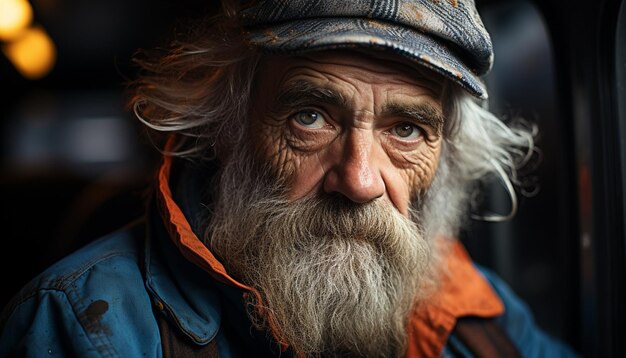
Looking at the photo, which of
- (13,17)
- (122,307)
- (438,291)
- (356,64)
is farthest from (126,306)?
(13,17)

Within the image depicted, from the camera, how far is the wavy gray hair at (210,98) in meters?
1.71

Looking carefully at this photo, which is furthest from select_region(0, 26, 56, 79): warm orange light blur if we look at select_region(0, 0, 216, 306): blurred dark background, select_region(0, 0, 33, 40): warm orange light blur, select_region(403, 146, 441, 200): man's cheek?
select_region(403, 146, 441, 200): man's cheek

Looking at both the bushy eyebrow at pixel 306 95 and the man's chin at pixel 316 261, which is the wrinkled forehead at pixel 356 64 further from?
the man's chin at pixel 316 261

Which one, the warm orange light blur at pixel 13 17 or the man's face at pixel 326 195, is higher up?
the warm orange light blur at pixel 13 17

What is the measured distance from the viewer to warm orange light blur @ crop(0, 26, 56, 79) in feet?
15.2

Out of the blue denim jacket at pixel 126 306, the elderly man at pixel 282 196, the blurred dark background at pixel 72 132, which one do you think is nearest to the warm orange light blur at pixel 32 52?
the blurred dark background at pixel 72 132

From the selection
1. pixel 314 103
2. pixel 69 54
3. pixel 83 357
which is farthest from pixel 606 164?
pixel 69 54

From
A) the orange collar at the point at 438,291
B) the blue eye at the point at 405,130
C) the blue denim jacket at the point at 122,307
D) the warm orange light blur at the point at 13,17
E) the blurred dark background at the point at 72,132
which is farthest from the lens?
the warm orange light blur at the point at 13,17

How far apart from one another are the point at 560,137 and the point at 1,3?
111 inches

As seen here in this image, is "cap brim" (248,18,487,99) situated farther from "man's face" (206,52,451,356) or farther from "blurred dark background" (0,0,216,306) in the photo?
"blurred dark background" (0,0,216,306)

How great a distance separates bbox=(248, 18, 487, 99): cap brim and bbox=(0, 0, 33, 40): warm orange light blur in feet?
7.87

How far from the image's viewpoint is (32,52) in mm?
5238

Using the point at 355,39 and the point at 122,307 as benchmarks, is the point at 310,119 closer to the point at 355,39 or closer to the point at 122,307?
the point at 355,39

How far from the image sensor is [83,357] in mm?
1365
